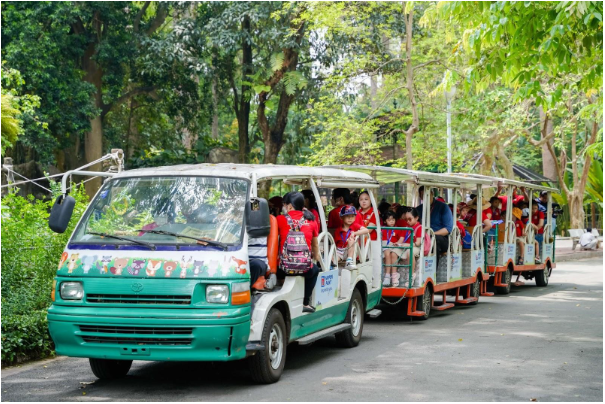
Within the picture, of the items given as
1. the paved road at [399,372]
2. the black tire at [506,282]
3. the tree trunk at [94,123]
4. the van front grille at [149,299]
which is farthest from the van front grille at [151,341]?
the tree trunk at [94,123]

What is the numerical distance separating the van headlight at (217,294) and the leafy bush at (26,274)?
9.59 ft

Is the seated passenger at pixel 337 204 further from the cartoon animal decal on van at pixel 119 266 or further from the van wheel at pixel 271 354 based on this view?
the cartoon animal decal on van at pixel 119 266

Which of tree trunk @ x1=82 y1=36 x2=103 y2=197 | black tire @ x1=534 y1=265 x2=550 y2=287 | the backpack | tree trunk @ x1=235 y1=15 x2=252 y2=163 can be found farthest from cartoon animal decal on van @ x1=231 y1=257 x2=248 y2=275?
tree trunk @ x1=82 y1=36 x2=103 y2=197

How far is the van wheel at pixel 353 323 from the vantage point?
10492 mm

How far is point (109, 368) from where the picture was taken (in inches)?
333

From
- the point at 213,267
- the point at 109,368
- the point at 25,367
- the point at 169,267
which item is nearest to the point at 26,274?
the point at 25,367

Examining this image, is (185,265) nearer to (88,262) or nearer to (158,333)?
(158,333)

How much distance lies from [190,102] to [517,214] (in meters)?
17.0

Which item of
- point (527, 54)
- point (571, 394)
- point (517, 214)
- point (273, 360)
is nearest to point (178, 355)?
point (273, 360)

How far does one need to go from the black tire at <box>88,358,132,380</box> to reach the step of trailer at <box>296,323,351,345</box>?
5.87ft

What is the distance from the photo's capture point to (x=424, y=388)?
8039 mm

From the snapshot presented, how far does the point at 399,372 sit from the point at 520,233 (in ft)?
34.4

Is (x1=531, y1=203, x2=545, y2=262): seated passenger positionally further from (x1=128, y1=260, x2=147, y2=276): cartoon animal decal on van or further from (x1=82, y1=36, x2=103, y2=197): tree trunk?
(x1=82, y1=36, x2=103, y2=197): tree trunk

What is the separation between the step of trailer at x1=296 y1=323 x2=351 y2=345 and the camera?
8994 mm
